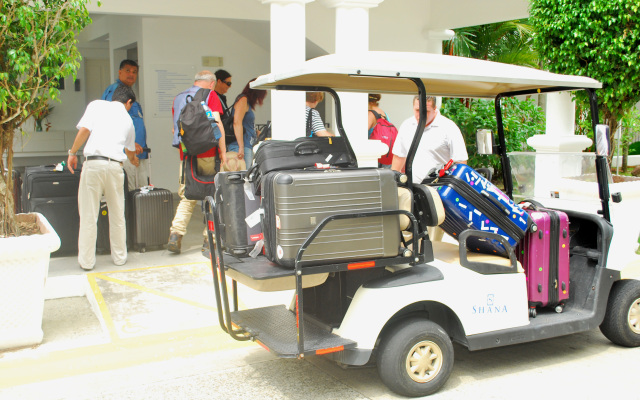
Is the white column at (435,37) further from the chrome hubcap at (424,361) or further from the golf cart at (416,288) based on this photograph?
the chrome hubcap at (424,361)

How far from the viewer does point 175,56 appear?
1088 cm

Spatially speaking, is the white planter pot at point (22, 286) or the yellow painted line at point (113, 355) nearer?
the yellow painted line at point (113, 355)

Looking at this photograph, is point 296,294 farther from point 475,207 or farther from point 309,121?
point 309,121

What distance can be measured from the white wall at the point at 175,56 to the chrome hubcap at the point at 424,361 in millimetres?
7981

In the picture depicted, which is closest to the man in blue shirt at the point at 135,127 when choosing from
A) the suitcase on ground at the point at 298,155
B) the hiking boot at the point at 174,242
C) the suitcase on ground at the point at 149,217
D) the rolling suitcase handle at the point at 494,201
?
the suitcase on ground at the point at 149,217

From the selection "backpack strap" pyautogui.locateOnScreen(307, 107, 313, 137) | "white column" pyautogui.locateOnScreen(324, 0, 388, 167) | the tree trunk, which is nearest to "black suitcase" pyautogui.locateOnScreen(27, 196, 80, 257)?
the tree trunk

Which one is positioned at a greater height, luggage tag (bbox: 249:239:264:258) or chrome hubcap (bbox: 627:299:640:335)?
luggage tag (bbox: 249:239:264:258)

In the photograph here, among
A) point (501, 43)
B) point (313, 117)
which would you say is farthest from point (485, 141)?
point (501, 43)

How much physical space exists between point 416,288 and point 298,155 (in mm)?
1010

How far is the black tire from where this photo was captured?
364 cm

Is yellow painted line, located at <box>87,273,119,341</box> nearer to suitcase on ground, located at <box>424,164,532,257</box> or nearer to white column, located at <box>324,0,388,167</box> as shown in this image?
suitcase on ground, located at <box>424,164,532,257</box>

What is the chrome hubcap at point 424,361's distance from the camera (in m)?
3.70

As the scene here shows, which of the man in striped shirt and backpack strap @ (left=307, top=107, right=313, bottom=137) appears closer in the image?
backpack strap @ (left=307, top=107, right=313, bottom=137)

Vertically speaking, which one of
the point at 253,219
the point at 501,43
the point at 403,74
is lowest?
the point at 253,219
